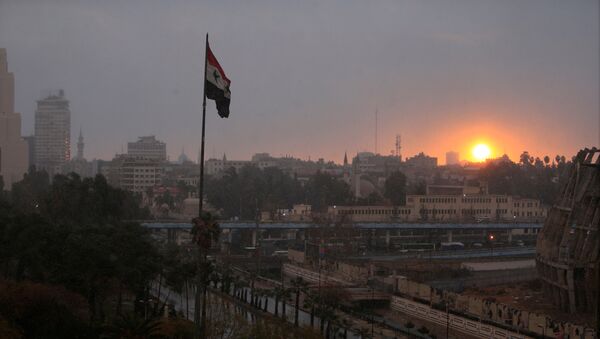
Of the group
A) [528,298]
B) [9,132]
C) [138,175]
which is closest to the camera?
[528,298]

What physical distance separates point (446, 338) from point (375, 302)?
216 inches

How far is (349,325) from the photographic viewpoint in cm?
2194

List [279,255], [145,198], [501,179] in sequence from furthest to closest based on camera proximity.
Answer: [501,179], [145,198], [279,255]

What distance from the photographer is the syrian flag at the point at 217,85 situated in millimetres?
13289

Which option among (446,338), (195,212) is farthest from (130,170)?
(446,338)

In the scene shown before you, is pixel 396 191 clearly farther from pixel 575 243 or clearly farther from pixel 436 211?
pixel 575 243

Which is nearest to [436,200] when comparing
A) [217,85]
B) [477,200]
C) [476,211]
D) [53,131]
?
[476,211]

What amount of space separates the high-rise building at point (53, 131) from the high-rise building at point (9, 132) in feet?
103

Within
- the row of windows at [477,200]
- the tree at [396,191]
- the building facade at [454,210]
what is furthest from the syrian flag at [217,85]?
the tree at [396,191]

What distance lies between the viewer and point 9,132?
95.3m

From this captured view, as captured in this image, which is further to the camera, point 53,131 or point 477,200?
point 53,131

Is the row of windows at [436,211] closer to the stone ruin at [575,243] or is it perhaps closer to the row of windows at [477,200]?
the row of windows at [477,200]

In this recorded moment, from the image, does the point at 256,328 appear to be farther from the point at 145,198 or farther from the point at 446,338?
the point at 145,198

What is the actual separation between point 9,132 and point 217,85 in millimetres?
87204
